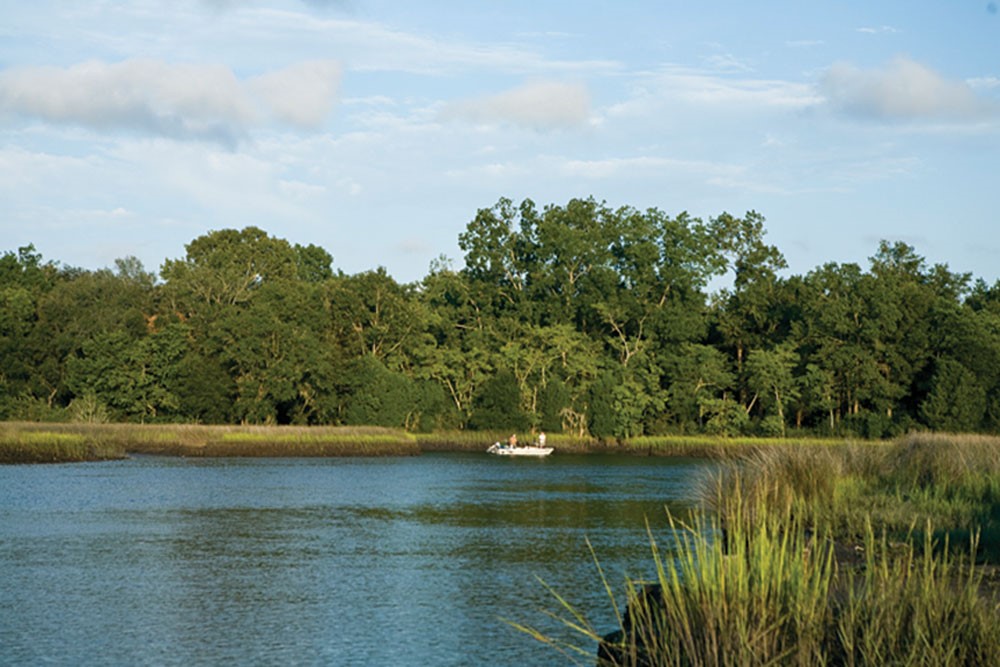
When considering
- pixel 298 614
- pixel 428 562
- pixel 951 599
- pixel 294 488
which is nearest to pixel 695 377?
pixel 294 488

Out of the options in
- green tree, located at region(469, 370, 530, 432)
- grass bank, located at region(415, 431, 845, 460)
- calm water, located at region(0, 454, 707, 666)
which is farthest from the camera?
green tree, located at region(469, 370, 530, 432)

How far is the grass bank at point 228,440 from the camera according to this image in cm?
5616

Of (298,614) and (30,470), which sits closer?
(298,614)

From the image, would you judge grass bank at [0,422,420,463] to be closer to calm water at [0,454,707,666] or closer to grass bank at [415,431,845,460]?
grass bank at [415,431,845,460]

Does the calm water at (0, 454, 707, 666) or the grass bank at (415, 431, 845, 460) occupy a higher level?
the calm water at (0, 454, 707, 666)

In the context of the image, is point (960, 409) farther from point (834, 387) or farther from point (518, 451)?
point (518, 451)

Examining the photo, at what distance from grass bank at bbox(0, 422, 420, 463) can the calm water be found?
1489 centimetres

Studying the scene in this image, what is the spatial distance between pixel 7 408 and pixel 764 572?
7145 centimetres

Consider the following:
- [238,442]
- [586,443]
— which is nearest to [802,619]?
[238,442]

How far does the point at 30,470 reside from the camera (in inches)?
1775

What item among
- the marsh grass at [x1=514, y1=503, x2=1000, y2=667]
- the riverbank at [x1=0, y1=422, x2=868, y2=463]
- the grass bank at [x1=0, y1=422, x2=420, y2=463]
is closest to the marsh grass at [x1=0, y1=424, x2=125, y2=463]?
the riverbank at [x1=0, y1=422, x2=868, y2=463]

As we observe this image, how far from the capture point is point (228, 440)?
59750mm

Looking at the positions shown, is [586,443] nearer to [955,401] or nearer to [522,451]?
[522,451]

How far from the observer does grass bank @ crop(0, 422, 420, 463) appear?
56.2 meters
